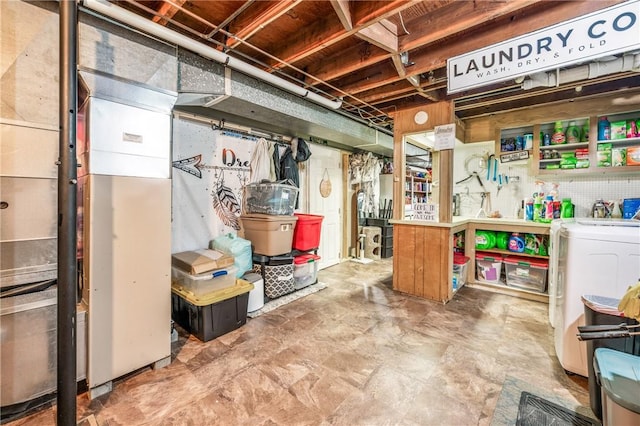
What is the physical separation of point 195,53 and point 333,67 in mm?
1270

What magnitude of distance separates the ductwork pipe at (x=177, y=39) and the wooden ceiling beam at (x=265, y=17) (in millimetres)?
156

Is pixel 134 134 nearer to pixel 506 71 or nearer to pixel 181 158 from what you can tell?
pixel 181 158

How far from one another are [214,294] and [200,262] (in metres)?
0.32

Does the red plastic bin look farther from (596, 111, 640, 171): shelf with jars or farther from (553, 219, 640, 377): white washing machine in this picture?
(596, 111, 640, 171): shelf with jars

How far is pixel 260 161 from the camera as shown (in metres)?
3.69

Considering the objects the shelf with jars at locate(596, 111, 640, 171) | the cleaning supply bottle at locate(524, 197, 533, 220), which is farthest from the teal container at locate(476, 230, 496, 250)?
the shelf with jars at locate(596, 111, 640, 171)

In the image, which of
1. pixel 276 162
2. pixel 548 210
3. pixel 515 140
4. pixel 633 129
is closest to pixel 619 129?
pixel 633 129

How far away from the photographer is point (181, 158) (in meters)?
2.97

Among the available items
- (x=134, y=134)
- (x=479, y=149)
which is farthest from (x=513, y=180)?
(x=134, y=134)

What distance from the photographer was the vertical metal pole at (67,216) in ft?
4.26

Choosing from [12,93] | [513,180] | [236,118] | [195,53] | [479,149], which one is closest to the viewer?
[12,93]

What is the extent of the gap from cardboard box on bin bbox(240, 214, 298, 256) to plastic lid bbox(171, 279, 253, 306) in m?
0.67

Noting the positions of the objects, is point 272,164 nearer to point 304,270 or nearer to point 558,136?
point 304,270

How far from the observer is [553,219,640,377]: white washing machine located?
5.57 feet
